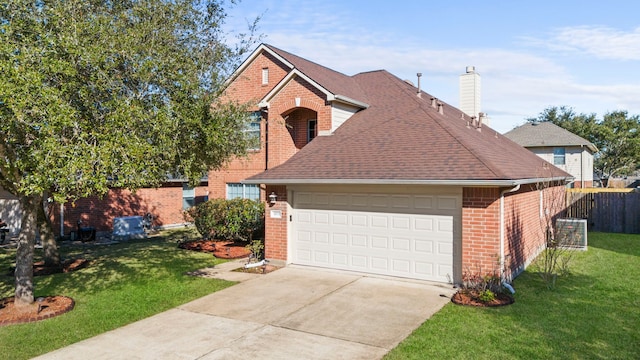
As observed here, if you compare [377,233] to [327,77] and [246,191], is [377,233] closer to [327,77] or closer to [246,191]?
[327,77]

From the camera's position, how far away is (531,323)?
7938 millimetres

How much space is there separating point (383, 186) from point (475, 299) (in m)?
3.68

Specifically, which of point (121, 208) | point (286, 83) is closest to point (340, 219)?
point (286, 83)

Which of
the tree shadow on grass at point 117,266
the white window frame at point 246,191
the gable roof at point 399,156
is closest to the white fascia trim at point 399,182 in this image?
the gable roof at point 399,156

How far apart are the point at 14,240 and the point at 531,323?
2089 cm

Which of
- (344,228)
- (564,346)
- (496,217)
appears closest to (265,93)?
(344,228)

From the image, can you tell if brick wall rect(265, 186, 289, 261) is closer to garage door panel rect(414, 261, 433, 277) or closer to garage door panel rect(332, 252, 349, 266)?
garage door panel rect(332, 252, 349, 266)

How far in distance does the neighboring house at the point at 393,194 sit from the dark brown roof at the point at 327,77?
0.35ft

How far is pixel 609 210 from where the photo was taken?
71.4ft

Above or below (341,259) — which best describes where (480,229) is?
above

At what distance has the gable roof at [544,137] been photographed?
3575cm

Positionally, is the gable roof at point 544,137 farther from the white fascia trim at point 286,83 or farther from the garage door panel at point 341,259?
the garage door panel at point 341,259

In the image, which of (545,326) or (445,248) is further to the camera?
(445,248)

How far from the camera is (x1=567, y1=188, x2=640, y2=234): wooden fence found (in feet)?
69.8
